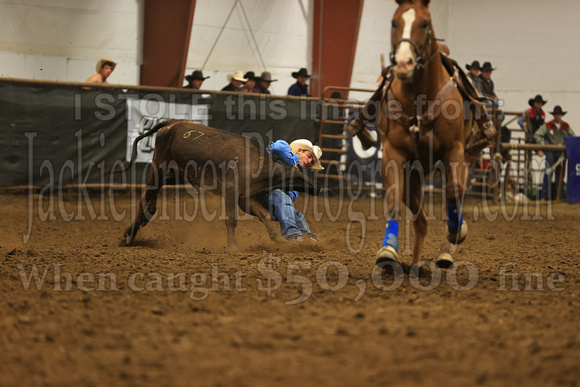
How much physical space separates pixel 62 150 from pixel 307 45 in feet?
25.0

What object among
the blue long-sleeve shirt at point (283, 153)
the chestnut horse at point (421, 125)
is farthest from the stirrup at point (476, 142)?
the blue long-sleeve shirt at point (283, 153)

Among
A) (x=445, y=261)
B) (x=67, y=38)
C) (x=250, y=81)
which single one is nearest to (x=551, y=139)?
(x=250, y=81)

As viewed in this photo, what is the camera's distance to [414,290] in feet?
13.7

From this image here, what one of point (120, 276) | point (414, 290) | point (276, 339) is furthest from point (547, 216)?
point (276, 339)

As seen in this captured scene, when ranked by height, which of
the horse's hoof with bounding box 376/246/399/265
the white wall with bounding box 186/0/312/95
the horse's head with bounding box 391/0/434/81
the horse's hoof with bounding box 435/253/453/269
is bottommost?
the horse's hoof with bounding box 435/253/453/269

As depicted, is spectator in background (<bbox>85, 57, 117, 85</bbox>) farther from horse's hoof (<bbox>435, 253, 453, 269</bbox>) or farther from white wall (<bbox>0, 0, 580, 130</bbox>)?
horse's hoof (<bbox>435, 253, 453, 269</bbox>)

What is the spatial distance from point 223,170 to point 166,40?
28.0 feet

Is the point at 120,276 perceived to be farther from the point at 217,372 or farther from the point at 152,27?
the point at 152,27

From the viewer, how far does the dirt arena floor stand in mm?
2594

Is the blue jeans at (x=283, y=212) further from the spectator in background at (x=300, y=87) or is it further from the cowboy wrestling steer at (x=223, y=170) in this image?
the spectator in background at (x=300, y=87)

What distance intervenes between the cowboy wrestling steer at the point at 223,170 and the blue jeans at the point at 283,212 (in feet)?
0.37

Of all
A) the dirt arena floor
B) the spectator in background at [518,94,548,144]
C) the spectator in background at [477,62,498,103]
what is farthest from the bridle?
the spectator in background at [518,94,548,144]

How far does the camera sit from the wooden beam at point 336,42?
15.6 meters

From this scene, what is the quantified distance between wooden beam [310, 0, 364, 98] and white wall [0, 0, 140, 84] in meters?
4.15
